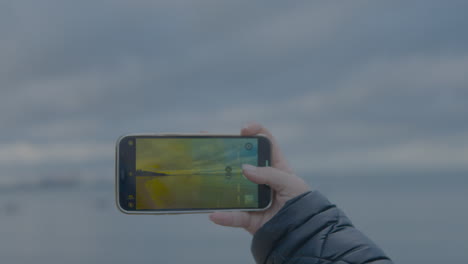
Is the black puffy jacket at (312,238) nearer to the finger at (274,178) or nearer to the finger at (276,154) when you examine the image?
the finger at (274,178)

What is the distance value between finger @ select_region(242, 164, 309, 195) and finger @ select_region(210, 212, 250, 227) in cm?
17

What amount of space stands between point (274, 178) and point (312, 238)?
32 centimetres

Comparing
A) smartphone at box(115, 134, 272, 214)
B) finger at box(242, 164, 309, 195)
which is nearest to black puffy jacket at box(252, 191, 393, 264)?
finger at box(242, 164, 309, 195)

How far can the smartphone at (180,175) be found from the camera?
2227 mm

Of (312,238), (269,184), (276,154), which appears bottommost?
(312,238)

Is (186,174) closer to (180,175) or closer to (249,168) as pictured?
(180,175)

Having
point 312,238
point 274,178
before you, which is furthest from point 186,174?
point 312,238

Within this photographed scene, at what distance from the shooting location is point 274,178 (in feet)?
7.22

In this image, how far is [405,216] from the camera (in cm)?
6225

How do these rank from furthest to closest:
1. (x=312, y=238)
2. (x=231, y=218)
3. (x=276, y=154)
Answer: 1. (x=276, y=154)
2. (x=231, y=218)
3. (x=312, y=238)

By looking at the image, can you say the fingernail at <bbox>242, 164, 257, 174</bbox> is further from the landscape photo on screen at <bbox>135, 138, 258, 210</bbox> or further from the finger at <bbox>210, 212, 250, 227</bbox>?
the finger at <bbox>210, 212, 250, 227</bbox>

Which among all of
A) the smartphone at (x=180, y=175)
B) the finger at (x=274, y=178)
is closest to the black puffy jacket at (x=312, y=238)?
the finger at (x=274, y=178)

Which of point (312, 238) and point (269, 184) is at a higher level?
point (269, 184)

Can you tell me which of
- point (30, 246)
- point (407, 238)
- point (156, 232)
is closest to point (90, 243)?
point (30, 246)
